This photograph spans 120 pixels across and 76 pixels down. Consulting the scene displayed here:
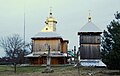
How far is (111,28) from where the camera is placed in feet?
117

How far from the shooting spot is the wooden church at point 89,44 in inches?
2243

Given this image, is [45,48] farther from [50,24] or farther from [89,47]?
[89,47]

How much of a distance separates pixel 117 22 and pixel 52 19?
1617 inches

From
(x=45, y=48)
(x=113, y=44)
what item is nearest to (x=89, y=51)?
(x=45, y=48)

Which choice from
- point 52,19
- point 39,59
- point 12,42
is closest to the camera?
point 39,59

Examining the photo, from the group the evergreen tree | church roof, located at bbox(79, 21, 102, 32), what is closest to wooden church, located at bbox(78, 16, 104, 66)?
church roof, located at bbox(79, 21, 102, 32)

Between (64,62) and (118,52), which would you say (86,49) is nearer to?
(64,62)

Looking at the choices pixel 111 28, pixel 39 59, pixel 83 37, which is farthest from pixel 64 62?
pixel 111 28

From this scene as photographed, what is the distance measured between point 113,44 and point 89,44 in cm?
2398

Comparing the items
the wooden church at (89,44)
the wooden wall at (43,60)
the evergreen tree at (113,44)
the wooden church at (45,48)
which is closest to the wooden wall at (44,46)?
the wooden church at (45,48)

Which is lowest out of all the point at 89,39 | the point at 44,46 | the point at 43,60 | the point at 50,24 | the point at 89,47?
the point at 43,60

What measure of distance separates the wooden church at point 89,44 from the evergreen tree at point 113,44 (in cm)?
1935

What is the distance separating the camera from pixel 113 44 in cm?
3419

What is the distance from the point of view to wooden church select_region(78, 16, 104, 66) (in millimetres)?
56969
